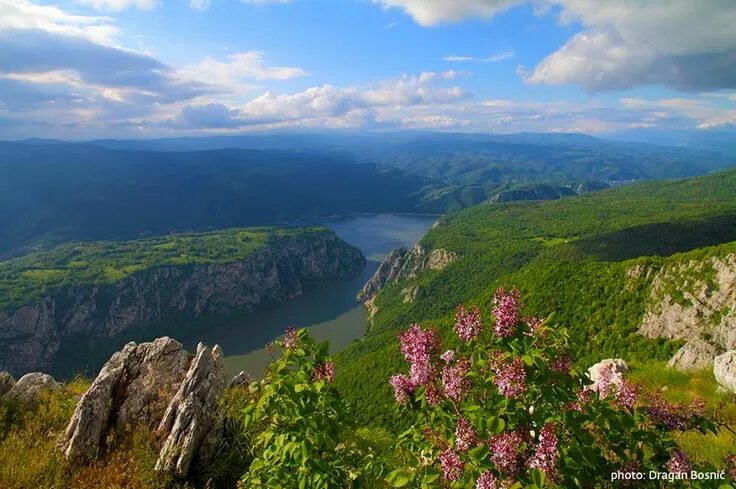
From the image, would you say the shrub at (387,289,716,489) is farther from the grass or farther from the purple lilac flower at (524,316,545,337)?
the grass

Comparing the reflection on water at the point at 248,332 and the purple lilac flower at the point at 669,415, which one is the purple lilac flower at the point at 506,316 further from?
the reflection on water at the point at 248,332

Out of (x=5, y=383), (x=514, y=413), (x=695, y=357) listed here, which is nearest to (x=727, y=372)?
(x=695, y=357)

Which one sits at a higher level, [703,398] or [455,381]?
[455,381]

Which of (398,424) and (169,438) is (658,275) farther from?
(169,438)

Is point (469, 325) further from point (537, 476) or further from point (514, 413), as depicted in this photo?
point (537, 476)

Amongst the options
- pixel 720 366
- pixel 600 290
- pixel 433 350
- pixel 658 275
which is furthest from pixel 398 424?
pixel 433 350

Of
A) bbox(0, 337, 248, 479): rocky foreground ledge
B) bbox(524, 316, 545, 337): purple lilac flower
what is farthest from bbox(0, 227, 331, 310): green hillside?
bbox(524, 316, 545, 337): purple lilac flower

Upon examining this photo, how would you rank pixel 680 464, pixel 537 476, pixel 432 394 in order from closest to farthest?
pixel 537 476 < pixel 680 464 < pixel 432 394
